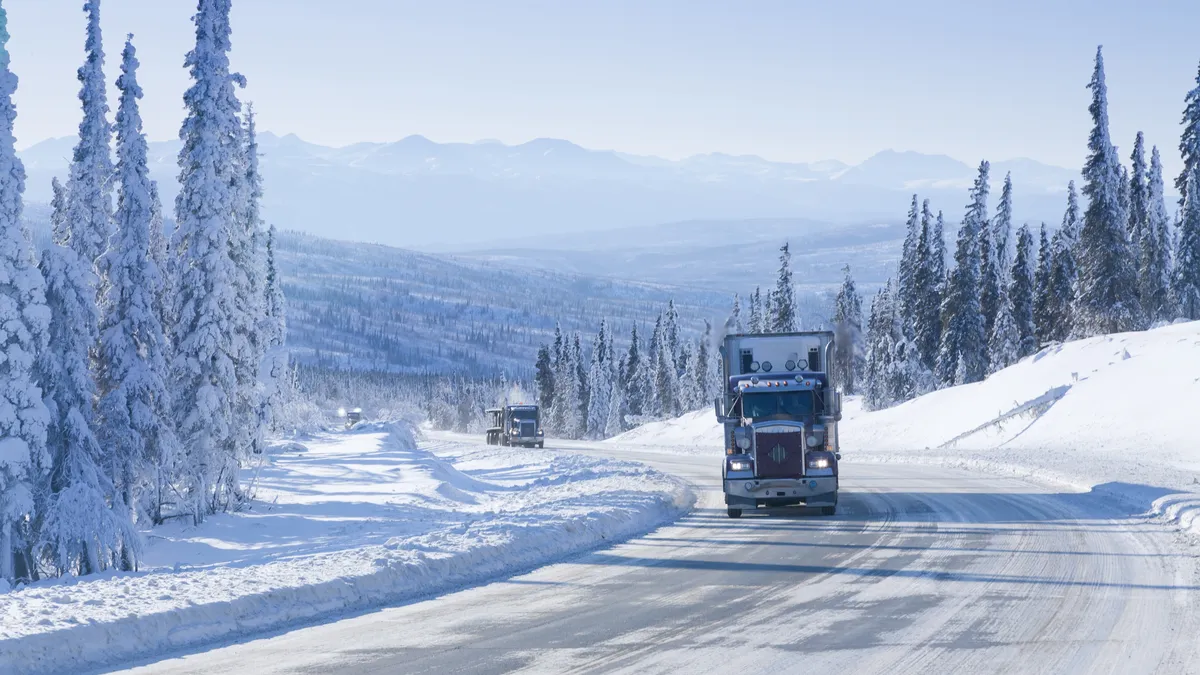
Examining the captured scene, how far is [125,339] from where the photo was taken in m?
33.9

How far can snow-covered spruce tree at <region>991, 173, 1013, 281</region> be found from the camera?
247 ft

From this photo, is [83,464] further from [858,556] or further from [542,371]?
[542,371]

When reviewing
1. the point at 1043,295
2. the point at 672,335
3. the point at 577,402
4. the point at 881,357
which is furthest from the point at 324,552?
the point at 672,335

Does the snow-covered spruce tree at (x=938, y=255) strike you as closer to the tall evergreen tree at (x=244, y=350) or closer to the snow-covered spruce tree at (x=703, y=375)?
the snow-covered spruce tree at (x=703, y=375)

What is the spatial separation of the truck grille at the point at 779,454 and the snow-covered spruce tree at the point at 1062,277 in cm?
5805

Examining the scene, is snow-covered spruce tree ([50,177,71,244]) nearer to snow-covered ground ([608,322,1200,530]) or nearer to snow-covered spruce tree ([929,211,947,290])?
snow-covered ground ([608,322,1200,530])

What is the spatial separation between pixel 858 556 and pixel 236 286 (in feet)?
87.8

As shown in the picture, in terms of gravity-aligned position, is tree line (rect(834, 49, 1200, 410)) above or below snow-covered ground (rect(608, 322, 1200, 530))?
above

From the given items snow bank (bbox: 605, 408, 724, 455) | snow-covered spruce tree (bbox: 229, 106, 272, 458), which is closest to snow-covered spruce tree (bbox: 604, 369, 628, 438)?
snow bank (bbox: 605, 408, 724, 455)

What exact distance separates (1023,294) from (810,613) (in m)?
69.9

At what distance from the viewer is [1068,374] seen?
5244 centimetres

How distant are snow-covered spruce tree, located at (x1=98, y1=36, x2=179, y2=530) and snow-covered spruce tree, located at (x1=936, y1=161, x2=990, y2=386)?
55.0 m

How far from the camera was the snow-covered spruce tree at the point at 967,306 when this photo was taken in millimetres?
74875

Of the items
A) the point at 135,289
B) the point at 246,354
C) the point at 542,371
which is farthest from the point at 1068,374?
the point at 542,371
